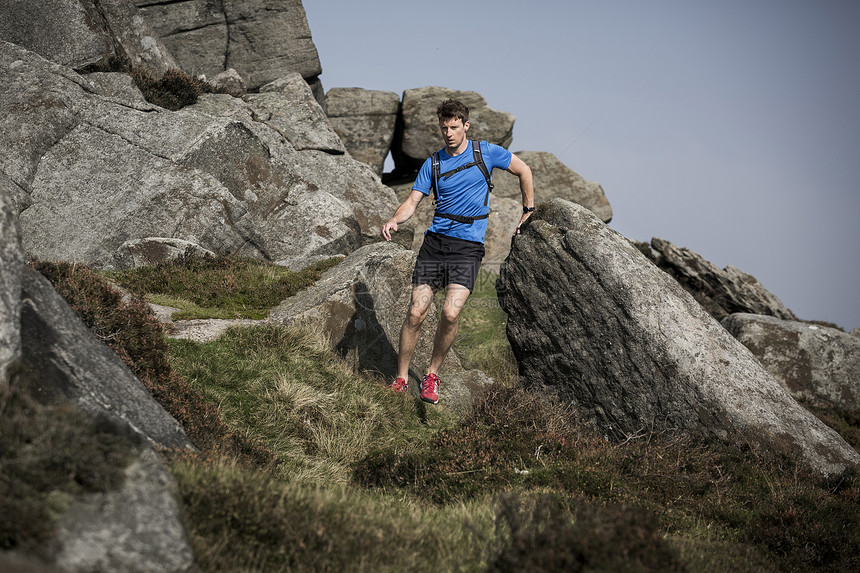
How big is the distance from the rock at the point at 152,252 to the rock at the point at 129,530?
10.1m

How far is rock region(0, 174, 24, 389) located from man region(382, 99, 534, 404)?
528 cm

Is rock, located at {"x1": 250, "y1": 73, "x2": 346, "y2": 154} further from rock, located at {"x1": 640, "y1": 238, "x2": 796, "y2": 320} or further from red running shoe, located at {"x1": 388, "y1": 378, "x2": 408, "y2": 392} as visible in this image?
red running shoe, located at {"x1": 388, "y1": 378, "x2": 408, "y2": 392}

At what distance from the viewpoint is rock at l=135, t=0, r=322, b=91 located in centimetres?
2675

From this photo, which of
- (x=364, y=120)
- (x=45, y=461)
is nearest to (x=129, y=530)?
(x=45, y=461)

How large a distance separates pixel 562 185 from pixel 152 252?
23.1 m

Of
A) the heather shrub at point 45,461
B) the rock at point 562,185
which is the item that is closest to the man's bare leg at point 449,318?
the heather shrub at point 45,461

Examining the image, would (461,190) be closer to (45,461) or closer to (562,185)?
(45,461)

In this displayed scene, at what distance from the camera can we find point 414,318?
10008mm

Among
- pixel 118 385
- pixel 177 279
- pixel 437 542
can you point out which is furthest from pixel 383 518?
pixel 177 279

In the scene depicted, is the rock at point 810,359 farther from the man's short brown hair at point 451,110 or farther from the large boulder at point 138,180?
the man's short brown hair at point 451,110

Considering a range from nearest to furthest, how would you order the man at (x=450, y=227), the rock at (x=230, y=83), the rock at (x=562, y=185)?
1. the man at (x=450, y=227)
2. the rock at (x=230, y=83)
3. the rock at (x=562, y=185)

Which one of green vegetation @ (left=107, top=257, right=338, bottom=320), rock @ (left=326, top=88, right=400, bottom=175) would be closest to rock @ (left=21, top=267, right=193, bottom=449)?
green vegetation @ (left=107, top=257, right=338, bottom=320)

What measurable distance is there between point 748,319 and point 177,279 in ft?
47.6

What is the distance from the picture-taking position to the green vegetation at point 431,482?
487cm
